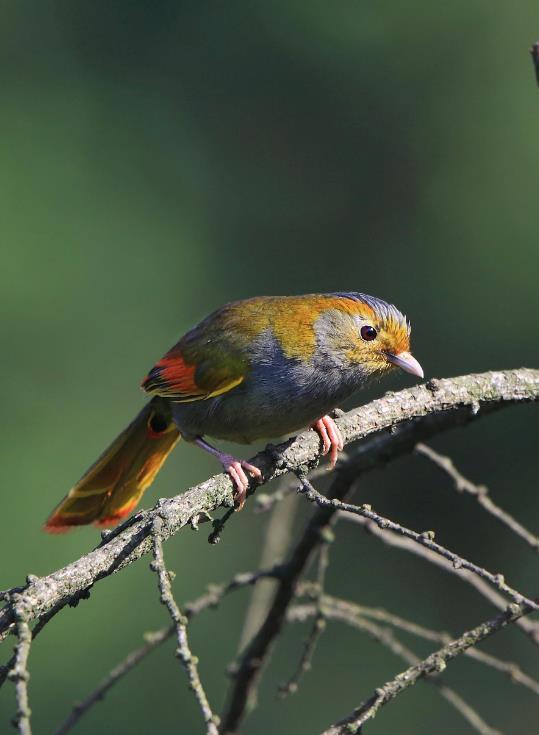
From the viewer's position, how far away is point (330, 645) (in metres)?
9.37

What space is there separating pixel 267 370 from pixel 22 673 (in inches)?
87.7

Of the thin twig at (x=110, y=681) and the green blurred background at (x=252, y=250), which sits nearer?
the thin twig at (x=110, y=681)

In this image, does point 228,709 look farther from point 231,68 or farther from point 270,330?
point 231,68

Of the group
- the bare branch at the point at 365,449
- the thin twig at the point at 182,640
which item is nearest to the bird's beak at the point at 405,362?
the bare branch at the point at 365,449

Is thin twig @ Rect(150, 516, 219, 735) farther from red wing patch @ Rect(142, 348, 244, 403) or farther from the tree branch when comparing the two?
red wing patch @ Rect(142, 348, 244, 403)

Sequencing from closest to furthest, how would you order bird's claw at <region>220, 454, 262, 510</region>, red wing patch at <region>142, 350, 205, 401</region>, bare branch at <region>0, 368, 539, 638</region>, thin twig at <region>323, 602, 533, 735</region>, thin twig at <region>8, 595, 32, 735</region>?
thin twig at <region>8, 595, 32, 735</region>
bare branch at <region>0, 368, 539, 638</region>
thin twig at <region>323, 602, 533, 735</region>
bird's claw at <region>220, 454, 262, 510</region>
red wing patch at <region>142, 350, 205, 401</region>

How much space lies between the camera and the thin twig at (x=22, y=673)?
175cm

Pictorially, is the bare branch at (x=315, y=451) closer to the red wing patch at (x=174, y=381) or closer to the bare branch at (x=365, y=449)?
the bare branch at (x=365, y=449)

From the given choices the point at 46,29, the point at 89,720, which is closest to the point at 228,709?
the point at 89,720

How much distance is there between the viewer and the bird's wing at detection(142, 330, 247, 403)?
4.13 metres

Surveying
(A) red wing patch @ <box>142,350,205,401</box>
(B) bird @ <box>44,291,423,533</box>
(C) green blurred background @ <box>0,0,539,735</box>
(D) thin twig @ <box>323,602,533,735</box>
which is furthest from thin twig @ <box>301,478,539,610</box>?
(C) green blurred background @ <box>0,0,539,735</box>

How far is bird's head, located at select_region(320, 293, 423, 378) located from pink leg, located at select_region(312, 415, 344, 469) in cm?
43

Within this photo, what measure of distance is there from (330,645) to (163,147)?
8908 mm

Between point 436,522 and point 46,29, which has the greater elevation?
point 46,29
